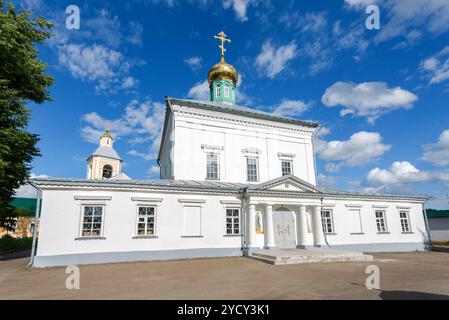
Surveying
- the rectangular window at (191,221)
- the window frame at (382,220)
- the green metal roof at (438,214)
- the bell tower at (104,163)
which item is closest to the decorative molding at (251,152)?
the rectangular window at (191,221)

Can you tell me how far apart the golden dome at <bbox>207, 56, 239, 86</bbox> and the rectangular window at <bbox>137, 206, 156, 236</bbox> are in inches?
624

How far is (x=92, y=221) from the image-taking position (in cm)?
1317

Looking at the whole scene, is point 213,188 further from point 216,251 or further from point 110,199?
point 110,199

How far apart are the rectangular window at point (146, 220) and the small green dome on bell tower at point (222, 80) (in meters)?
14.1

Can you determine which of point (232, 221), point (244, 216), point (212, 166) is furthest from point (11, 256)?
point (244, 216)

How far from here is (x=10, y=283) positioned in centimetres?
873

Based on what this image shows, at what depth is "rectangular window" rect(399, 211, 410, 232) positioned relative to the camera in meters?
20.4

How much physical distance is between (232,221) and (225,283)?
778 centimetres

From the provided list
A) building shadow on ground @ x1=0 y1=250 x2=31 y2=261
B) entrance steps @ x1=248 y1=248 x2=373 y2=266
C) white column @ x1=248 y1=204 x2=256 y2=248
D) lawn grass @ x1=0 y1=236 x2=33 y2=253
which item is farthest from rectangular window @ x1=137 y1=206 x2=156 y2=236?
lawn grass @ x1=0 y1=236 x2=33 y2=253

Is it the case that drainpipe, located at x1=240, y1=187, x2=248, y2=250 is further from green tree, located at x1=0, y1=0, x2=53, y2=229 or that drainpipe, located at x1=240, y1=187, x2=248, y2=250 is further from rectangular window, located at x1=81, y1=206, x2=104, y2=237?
green tree, located at x1=0, y1=0, x2=53, y2=229

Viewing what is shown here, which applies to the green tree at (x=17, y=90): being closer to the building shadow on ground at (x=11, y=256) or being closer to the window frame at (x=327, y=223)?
the building shadow on ground at (x=11, y=256)

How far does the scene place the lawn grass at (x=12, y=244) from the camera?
20938 millimetres

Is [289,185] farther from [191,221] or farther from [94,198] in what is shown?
[94,198]
